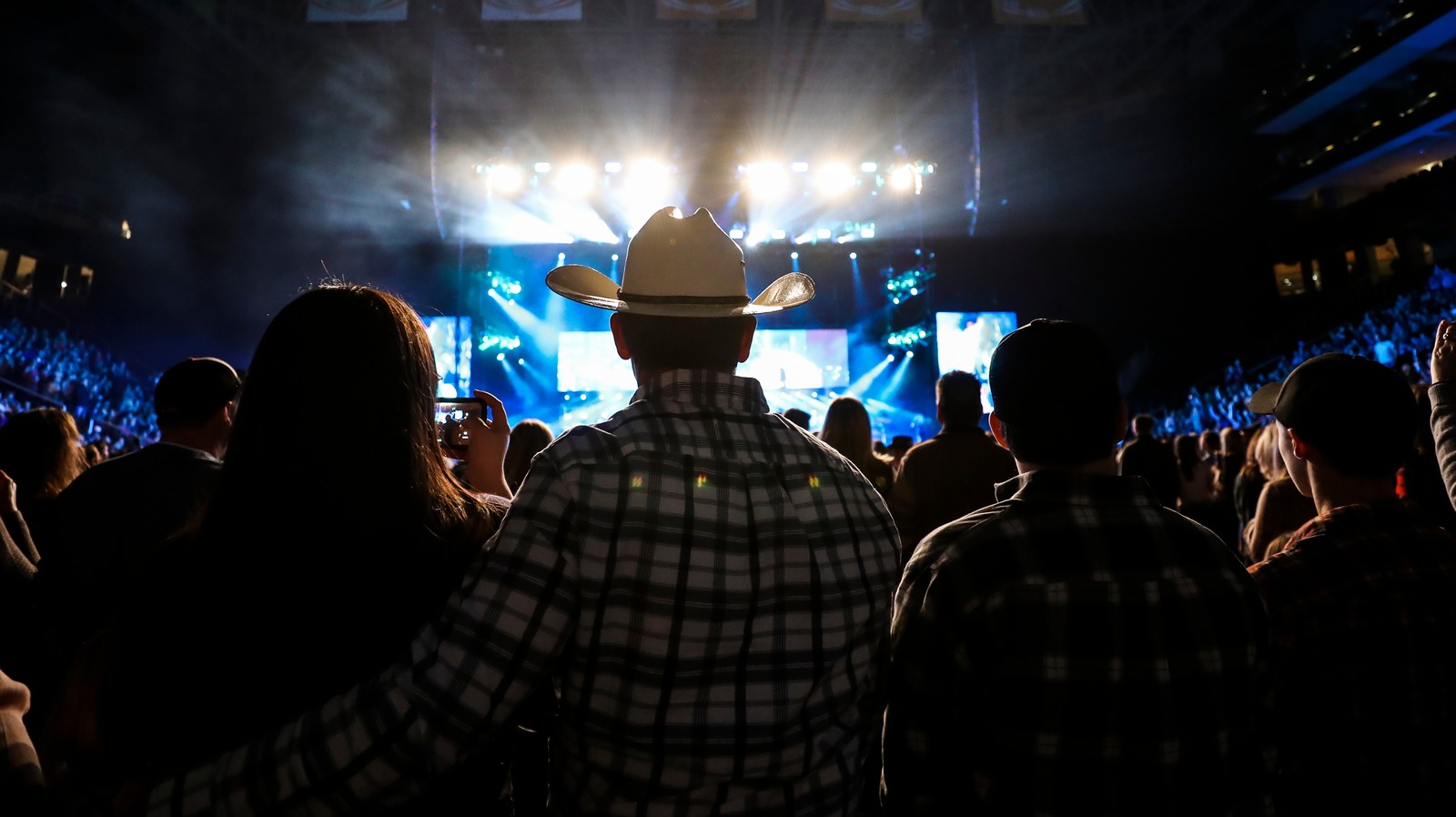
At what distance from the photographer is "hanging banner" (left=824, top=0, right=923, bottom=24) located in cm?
1216

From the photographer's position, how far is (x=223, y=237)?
51.2ft

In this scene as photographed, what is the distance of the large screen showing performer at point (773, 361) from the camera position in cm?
1648

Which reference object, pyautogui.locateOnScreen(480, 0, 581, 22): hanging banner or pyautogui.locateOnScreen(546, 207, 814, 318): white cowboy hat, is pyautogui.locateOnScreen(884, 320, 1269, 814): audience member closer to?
pyautogui.locateOnScreen(546, 207, 814, 318): white cowboy hat

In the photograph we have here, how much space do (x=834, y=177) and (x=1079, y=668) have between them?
1620 centimetres

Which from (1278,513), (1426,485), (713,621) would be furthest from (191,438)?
(1426,485)

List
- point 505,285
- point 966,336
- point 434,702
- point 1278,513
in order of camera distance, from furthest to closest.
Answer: point 966,336 → point 505,285 → point 1278,513 → point 434,702

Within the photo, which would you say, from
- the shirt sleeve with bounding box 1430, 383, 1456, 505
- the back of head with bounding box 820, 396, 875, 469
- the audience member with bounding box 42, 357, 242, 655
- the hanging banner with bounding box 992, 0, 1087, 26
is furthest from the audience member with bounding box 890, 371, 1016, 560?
the hanging banner with bounding box 992, 0, 1087, 26

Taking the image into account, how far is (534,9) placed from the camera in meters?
12.5

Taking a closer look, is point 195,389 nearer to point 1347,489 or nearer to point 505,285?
point 1347,489

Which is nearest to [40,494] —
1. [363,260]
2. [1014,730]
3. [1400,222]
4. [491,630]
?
[491,630]

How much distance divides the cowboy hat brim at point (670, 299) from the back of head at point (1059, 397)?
16.7 inches

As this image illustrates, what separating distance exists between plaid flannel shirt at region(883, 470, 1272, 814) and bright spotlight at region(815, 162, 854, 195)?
52.5 ft

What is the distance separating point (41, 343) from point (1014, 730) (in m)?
17.9

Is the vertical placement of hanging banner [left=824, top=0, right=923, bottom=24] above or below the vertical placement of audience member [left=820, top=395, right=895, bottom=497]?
above
